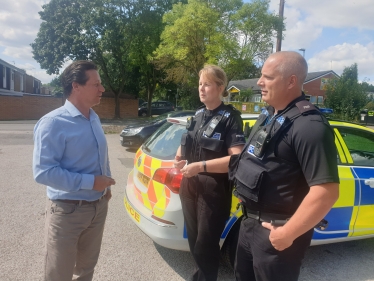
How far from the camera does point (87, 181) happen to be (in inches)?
79.0

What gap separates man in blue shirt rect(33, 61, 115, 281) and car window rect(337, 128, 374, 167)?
2.72 m

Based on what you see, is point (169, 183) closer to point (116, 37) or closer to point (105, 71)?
point (116, 37)

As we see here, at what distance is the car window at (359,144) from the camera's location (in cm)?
351

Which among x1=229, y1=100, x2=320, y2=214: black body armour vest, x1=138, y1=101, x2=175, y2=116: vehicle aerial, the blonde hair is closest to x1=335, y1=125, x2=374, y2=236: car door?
the blonde hair

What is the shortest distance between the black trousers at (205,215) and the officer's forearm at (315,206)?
93 cm

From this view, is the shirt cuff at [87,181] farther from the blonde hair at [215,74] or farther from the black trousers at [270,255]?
the blonde hair at [215,74]

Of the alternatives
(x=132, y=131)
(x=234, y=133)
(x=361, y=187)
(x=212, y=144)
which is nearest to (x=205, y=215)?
(x=212, y=144)

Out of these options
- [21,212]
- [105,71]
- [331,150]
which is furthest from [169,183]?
[105,71]

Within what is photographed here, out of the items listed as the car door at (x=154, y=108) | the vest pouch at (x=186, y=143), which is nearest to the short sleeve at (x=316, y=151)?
the vest pouch at (x=186, y=143)

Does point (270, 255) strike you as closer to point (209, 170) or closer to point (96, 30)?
point (209, 170)

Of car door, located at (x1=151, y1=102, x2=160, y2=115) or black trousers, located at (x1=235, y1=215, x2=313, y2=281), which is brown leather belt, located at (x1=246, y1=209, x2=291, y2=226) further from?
car door, located at (x1=151, y1=102, x2=160, y2=115)

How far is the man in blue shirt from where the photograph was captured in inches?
75.7

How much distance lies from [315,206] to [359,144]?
10.2ft

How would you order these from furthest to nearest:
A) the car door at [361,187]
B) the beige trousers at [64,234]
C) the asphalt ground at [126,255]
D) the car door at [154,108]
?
the car door at [154,108] < the car door at [361,187] < the asphalt ground at [126,255] < the beige trousers at [64,234]
